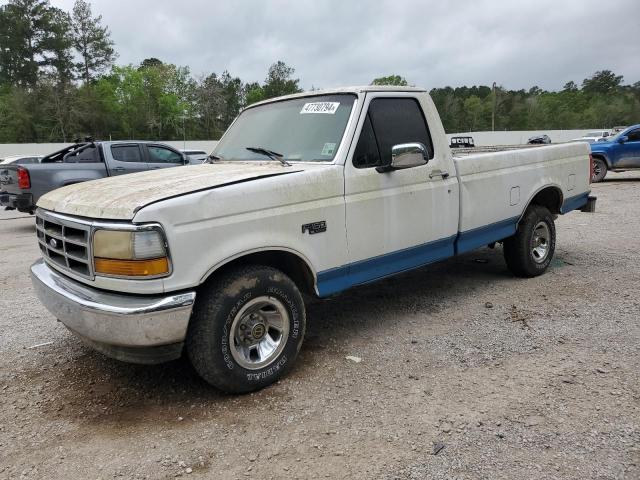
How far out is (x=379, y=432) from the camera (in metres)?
2.74

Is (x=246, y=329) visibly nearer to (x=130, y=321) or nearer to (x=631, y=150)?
(x=130, y=321)

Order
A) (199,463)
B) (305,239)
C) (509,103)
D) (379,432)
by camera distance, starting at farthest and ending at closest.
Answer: (509,103), (305,239), (379,432), (199,463)

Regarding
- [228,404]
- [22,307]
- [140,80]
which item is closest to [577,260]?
[228,404]

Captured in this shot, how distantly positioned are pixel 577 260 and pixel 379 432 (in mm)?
4715

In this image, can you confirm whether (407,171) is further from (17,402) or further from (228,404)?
(17,402)

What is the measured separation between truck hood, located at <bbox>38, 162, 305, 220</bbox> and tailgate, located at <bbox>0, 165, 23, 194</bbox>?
7112 mm

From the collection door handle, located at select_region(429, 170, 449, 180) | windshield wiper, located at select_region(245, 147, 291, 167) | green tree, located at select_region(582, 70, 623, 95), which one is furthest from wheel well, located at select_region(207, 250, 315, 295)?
green tree, located at select_region(582, 70, 623, 95)

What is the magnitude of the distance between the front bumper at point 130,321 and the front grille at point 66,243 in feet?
0.55

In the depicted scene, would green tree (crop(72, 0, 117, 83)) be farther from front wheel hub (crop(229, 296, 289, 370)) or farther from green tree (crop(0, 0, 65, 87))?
front wheel hub (crop(229, 296, 289, 370))

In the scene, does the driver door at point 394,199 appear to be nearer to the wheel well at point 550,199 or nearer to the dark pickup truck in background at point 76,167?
the wheel well at point 550,199

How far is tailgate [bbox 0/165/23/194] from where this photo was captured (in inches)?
373

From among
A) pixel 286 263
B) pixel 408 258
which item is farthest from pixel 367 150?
pixel 286 263

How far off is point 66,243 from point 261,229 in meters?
1.26

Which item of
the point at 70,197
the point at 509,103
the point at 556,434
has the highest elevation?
the point at 509,103
